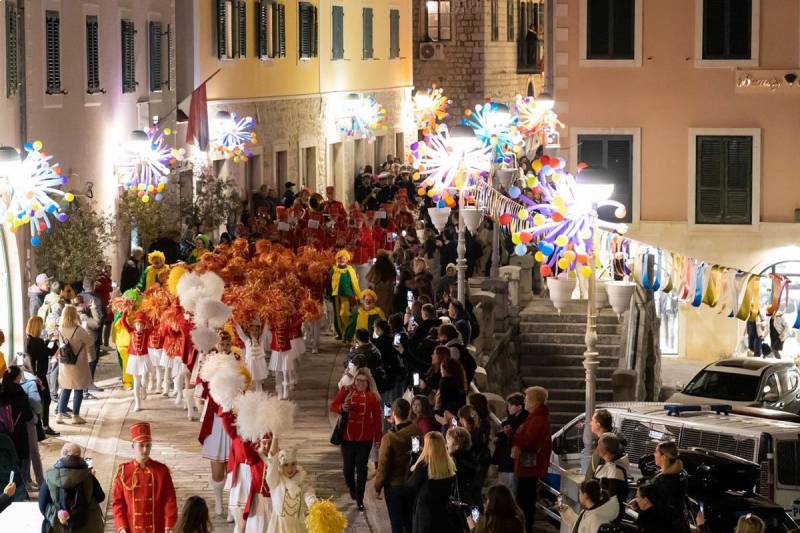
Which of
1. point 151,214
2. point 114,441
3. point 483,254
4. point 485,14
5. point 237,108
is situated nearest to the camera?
point 114,441

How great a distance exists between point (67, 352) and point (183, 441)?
1.78 m

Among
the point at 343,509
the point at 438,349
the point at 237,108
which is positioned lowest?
the point at 343,509

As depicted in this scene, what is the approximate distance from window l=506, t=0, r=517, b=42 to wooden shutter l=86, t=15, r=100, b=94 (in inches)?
1321

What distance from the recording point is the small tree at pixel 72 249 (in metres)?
26.3

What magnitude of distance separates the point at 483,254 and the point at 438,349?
13769mm

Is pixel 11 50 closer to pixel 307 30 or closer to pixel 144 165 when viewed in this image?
pixel 144 165

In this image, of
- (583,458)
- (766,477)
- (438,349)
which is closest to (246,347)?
(438,349)

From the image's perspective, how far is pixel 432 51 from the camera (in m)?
60.9

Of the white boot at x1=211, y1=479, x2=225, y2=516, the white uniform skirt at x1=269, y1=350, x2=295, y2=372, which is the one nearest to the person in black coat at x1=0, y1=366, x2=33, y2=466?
the white boot at x1=211, y1=479, x2=225, y2=516

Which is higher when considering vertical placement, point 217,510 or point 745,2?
point 745,2

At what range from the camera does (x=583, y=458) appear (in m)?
19.0

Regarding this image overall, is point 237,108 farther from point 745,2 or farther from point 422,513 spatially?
point 422,513

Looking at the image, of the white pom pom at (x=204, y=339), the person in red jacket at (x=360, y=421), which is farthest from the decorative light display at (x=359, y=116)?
the person in red jacket at (x=360, y=421)

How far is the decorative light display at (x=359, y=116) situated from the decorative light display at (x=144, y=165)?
55.5 ft
